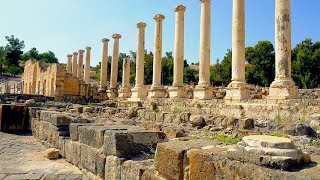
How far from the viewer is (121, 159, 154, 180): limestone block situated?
392 cm

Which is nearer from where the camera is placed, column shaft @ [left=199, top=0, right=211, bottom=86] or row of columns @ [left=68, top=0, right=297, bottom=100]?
row of columns @ [left=68, top=0, right=297, bottom=100]

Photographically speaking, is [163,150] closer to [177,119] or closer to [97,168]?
[97,168]

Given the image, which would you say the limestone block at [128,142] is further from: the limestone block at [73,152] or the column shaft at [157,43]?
the column shaft at [157,43]

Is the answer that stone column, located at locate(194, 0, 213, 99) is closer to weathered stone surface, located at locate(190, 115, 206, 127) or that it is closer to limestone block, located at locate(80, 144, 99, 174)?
weathered stone surface, located at locate(190, 115, 206, 127)

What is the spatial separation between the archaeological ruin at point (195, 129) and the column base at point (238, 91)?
0.05 m

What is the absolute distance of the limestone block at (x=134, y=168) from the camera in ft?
12.9

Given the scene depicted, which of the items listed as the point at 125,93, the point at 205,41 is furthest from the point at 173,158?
the point at 125,93

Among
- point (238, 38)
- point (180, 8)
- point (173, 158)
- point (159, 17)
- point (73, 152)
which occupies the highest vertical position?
point (180, 8)

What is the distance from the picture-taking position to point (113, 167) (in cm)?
460

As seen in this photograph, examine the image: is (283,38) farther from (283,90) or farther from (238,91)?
(238,91)

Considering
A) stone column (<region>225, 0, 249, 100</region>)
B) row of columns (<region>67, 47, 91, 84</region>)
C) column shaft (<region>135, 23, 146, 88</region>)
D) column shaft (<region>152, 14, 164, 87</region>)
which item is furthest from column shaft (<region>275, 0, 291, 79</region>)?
row of columns (<region>67, 47, 91, 84</region>)

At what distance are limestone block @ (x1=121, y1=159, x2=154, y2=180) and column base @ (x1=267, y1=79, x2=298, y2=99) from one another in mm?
10087

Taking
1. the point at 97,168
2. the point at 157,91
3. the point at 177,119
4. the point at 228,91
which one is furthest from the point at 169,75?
the point at 97,168

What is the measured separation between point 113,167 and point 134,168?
0.65 metres
